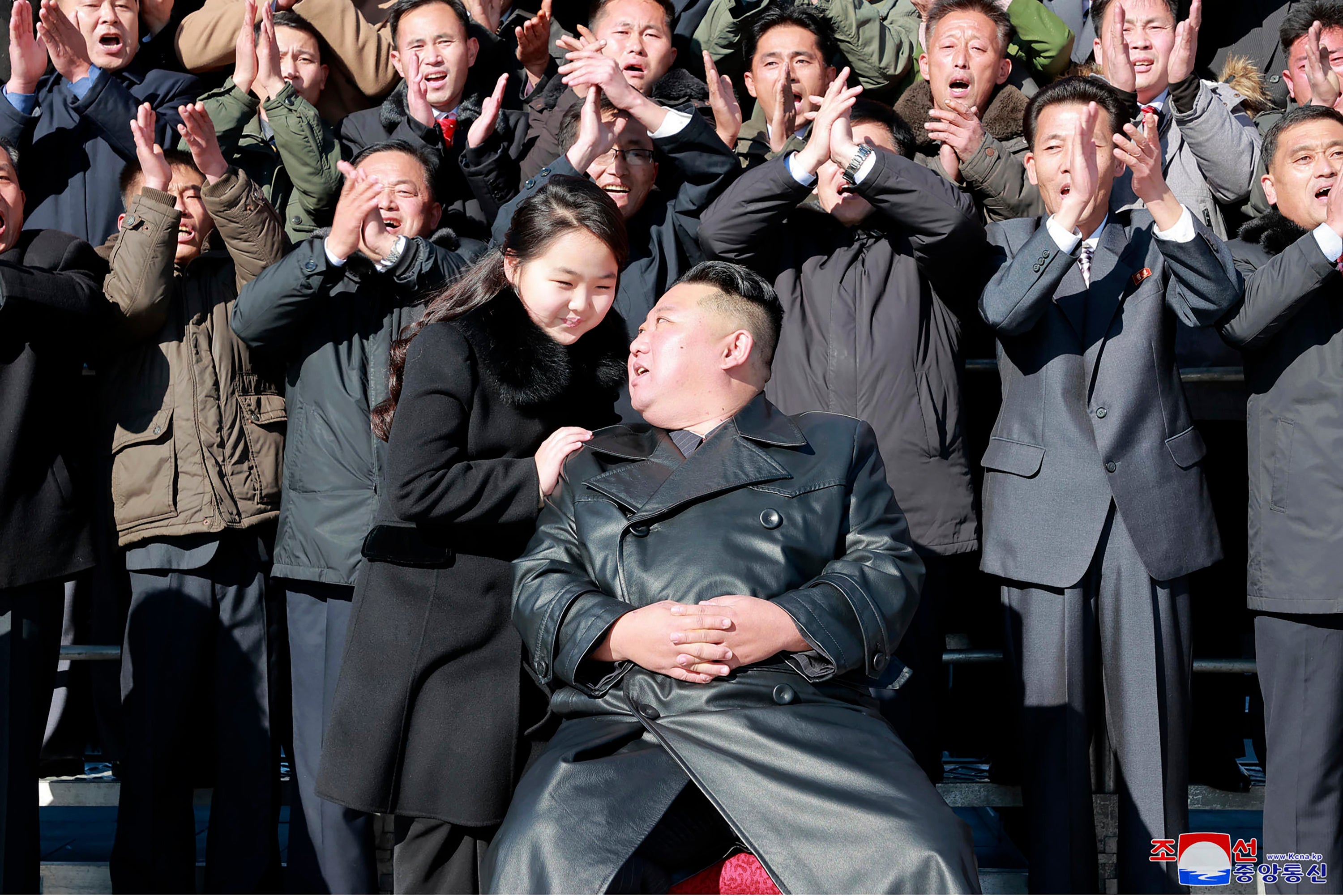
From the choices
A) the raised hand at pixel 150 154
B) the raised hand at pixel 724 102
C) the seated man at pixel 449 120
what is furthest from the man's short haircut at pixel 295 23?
the raised hand at pixel 724 102

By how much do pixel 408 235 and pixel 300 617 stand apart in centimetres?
123

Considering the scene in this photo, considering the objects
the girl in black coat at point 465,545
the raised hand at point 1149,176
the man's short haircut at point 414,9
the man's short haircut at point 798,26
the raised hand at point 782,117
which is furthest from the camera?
the man's short haircut at point 414,9

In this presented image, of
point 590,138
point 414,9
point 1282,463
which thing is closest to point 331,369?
point 590,138

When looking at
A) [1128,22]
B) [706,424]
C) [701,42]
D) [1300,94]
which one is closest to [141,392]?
[706,424]

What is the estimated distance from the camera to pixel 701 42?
5562mm

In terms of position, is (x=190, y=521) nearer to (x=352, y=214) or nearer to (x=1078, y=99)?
(x=352, y=214)

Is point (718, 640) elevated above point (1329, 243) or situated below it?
below

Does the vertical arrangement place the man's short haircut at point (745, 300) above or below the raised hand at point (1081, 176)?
below

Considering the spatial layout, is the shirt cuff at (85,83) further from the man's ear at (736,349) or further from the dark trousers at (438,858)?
the dark trousers at (438,858)

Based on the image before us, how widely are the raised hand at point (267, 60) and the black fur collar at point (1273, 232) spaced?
340 cm

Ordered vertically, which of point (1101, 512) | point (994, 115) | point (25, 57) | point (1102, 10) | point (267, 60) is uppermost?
point (25, 57)

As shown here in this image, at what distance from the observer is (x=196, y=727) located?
13.3 ft

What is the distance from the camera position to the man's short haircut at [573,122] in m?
4.32

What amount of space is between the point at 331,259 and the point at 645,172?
1.09 meters
